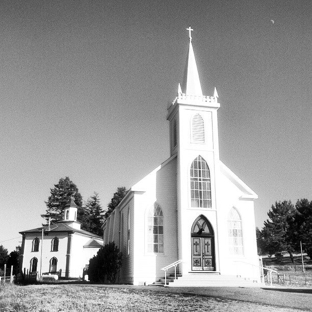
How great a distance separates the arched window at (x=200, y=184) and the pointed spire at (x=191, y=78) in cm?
600

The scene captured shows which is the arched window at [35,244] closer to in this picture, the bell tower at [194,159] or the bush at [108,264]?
the bush at [108,264]

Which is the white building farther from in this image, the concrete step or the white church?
the concrete step

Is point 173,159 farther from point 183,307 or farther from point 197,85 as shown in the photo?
point 183,307

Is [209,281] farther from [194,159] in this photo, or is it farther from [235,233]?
[194,159]

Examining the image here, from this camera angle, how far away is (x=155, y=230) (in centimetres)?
2688

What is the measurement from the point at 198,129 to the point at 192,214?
642 cm

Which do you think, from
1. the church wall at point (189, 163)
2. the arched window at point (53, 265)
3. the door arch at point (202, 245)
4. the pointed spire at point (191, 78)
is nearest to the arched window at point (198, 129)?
the church wall at point (189, 163)

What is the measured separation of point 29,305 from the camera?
479 inches

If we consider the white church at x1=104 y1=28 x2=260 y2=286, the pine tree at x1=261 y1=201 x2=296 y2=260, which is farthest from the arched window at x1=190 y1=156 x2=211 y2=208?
the pine tree at x1=261 y1=201 x2=296 y2=260

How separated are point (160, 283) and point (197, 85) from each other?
51.3 feet

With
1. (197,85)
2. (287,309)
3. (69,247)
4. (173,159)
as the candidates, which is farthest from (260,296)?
(69,247)

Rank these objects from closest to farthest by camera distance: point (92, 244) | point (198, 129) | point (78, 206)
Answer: point (198, 129) < point (92, 244) < point (78, 206)

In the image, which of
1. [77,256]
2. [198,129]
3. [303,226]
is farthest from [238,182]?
[303,226]

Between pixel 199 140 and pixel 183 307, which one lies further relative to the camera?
pixel 199 140
